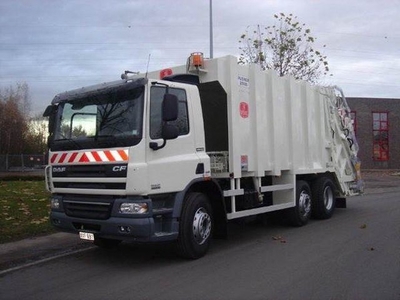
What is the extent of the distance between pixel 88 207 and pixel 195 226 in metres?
1.67

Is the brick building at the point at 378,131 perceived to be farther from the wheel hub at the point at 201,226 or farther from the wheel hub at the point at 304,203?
the wheel hub at the point at 201,226

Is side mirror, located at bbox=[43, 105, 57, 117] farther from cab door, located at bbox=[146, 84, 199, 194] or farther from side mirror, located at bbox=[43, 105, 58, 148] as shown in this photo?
cab door, located at bbox=[146, 84, 199, 194]

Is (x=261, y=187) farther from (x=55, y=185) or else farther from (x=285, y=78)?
(x=55, y=185)

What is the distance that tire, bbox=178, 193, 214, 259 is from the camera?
275 inches

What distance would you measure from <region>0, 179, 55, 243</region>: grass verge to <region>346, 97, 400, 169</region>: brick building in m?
32.1

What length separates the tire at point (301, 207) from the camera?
10.3 meters

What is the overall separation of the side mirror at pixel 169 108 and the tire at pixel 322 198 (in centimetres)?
586

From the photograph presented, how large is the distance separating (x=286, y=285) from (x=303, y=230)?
434cm

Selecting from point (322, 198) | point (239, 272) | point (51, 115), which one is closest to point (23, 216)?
point (51, 115)

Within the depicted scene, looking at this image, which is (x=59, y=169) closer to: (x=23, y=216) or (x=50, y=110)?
(x=50, y=110)

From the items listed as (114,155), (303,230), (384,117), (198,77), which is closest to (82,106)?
(114,155)

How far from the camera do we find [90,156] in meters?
6.80

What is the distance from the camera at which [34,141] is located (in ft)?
195

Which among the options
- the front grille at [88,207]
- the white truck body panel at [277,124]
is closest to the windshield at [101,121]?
the front grille at [88,207]
